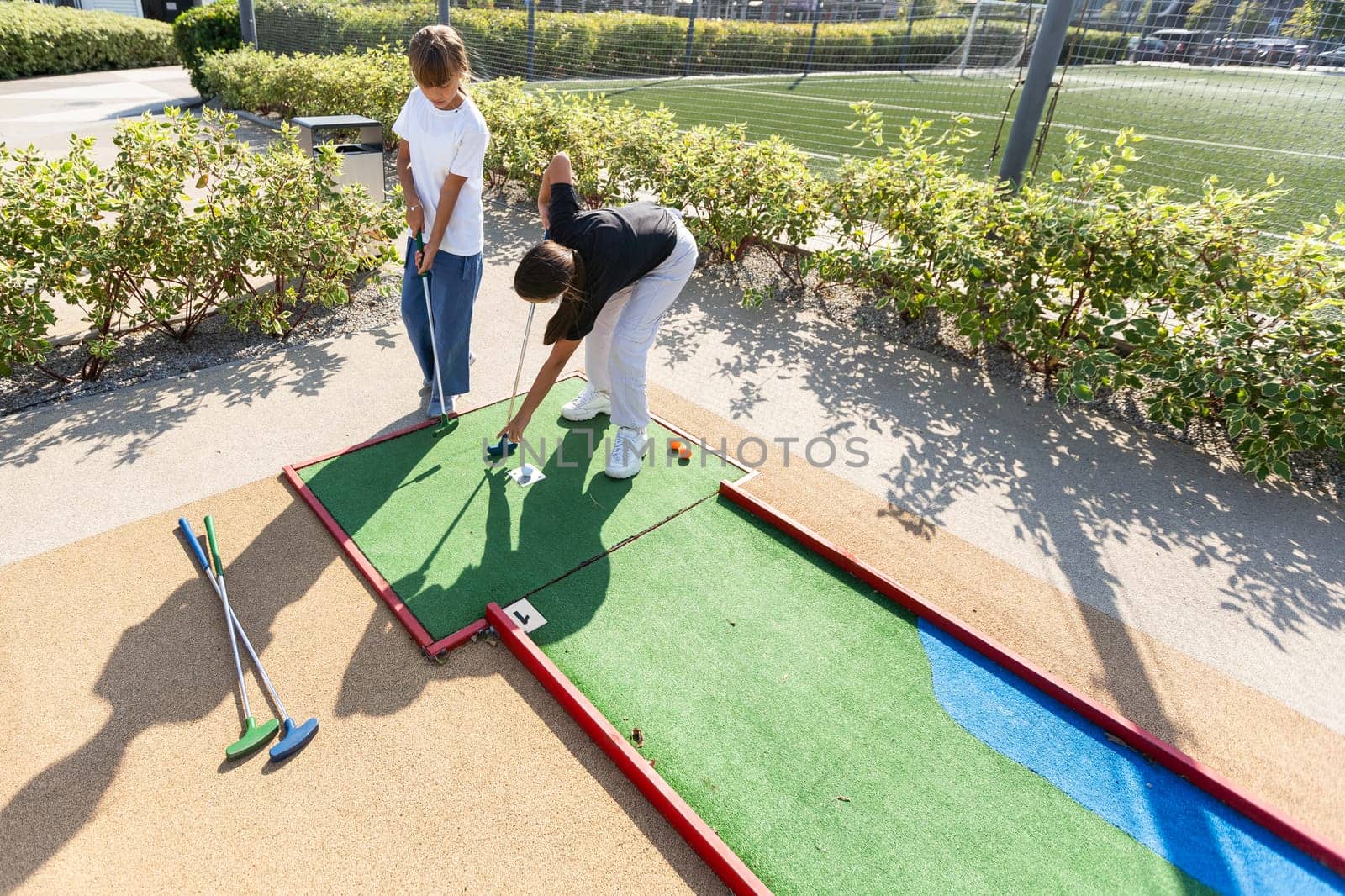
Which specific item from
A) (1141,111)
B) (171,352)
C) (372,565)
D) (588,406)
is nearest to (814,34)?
(1141,111)

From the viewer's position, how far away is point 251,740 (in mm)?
2297

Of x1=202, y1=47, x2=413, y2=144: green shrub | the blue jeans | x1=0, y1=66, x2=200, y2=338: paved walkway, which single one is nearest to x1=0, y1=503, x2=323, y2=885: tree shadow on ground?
the blue jeans

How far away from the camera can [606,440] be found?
158 inches

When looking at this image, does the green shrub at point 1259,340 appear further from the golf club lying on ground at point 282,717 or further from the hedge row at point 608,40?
the hedge row at point 608,40

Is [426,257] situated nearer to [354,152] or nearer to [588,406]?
[588,406]

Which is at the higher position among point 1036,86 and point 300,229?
point 1036,86

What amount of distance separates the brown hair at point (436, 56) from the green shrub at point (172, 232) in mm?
1873

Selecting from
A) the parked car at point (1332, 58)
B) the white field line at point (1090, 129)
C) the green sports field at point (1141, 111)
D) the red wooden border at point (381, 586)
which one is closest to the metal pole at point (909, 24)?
the green sports field at point (1141, 111)

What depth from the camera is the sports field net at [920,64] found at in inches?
310

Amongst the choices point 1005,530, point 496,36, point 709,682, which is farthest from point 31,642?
point 496,36

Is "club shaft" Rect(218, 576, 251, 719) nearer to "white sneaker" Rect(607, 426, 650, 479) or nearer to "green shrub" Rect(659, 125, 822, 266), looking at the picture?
"white sneaker" Rect(607, 426, 650, 479)

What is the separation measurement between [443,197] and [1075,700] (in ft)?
11.3

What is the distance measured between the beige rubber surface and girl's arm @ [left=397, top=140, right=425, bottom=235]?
1.85 meters

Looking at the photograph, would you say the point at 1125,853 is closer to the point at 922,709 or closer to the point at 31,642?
the point at 922,709
